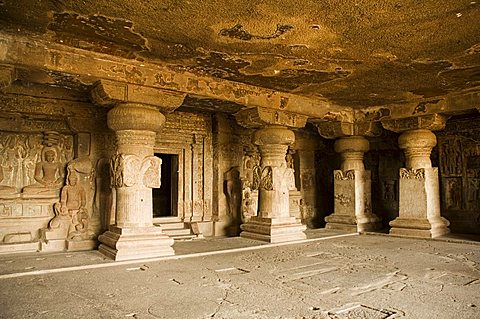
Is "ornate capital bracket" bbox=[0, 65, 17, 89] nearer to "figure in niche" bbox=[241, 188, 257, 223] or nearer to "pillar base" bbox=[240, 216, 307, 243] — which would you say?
"pillar base" bbox=[240, 216, 307, 243]

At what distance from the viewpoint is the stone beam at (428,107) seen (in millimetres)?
7480

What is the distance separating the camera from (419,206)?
330 inches

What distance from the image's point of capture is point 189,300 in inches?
151

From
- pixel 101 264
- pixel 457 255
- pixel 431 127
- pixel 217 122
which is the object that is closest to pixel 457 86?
pixel 431 127

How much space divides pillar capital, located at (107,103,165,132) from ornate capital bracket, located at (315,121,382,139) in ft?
14.9

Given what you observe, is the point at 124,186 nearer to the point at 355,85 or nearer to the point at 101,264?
the point at 101,264

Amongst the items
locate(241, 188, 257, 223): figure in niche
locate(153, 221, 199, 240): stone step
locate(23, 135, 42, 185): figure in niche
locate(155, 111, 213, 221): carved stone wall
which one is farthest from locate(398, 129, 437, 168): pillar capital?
locate(23, 135, 42, 185): figure in niche

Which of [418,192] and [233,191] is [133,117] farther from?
[418,192]

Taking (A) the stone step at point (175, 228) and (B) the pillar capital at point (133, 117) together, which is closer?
(B) the pillar capital at point (133, 117)

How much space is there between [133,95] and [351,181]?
5897mm

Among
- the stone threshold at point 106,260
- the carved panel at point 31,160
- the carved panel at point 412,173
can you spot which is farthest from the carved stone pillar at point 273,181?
the carved panel at point 31,160

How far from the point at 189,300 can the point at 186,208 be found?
491cm

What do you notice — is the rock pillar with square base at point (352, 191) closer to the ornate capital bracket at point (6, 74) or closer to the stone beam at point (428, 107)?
the stone beam at point (428, 107)

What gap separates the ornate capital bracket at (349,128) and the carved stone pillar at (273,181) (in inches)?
50.5
